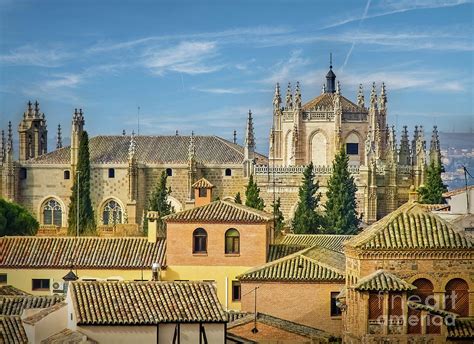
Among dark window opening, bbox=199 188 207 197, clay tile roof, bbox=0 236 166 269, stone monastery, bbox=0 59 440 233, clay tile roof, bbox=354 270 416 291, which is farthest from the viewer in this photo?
stone monastery, bbox=0 59 440 233

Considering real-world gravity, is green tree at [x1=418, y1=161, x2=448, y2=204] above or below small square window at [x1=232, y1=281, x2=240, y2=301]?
above

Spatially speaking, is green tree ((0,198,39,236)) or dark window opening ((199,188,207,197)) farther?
green tree ((0,198,39,236))

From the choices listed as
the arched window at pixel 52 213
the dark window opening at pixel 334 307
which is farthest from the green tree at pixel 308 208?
the dark window opening at pixel 334 307

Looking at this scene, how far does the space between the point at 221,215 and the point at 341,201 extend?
79.6 feet

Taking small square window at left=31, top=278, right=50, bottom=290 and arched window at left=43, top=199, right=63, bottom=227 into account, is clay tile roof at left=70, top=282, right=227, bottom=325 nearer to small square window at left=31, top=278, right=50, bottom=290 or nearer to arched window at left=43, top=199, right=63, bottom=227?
small square window at left=31, top=278, right=50, bottom=290

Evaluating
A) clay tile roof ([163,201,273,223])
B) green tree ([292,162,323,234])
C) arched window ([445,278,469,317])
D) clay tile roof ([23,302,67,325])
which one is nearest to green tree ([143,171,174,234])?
green tree ([292,162,323,234])

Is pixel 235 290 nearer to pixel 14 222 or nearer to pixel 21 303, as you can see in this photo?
pixel 21 303

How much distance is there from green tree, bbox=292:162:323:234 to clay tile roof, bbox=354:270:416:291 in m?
29.1

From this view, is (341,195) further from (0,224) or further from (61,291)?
(61,291)

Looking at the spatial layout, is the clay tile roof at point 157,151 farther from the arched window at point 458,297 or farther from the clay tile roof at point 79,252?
the arched window at point 458,297

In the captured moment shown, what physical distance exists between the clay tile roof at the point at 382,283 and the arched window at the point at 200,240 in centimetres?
1307

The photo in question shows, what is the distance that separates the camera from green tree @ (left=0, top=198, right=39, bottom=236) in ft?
212

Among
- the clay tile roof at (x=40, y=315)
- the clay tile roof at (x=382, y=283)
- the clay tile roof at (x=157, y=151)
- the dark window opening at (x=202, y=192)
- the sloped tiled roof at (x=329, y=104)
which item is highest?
the sloped tiled roof at (x=329, y=104)

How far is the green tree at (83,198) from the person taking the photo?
69.2m
